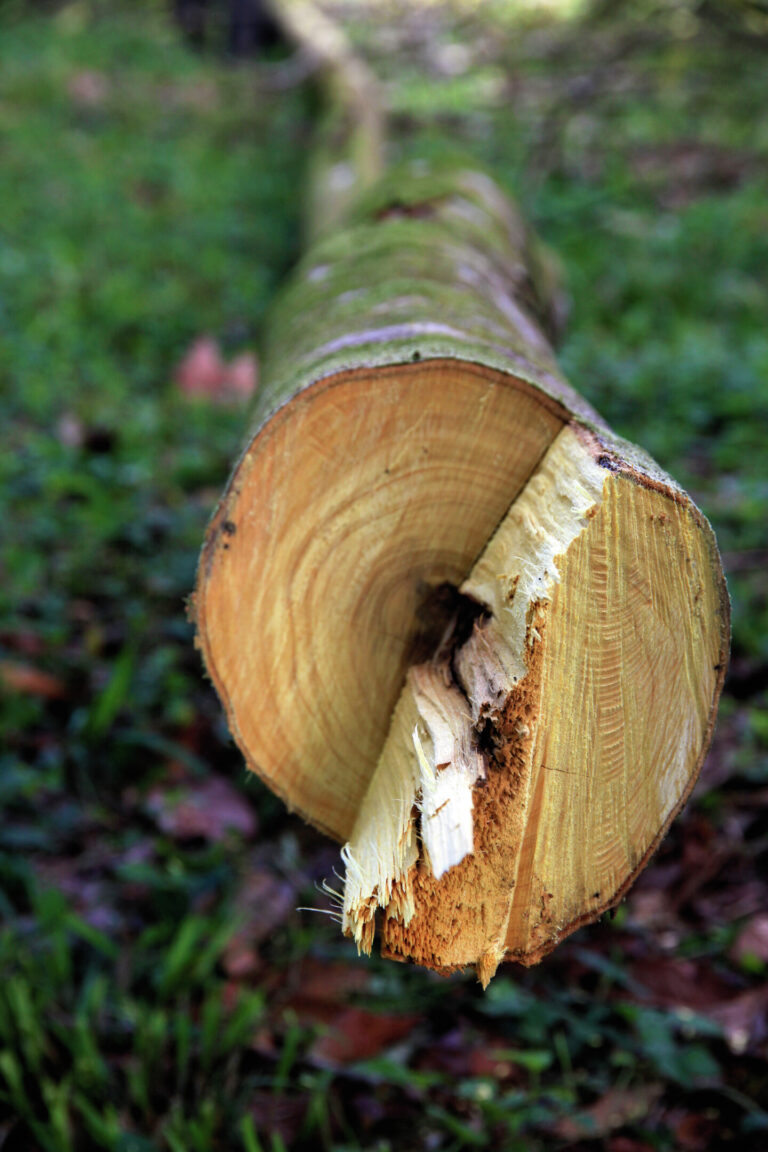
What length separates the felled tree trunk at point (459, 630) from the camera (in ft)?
3.10

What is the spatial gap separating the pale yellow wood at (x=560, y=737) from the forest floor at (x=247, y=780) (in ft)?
1.06

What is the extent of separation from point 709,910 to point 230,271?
12.8 feet

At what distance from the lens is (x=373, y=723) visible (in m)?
1.20

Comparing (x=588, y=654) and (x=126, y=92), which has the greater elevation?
(x=126, y=92)

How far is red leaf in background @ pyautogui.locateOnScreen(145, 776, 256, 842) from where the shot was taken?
203 cm

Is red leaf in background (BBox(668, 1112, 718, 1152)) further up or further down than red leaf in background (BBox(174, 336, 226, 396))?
further down

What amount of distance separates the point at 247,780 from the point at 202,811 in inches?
31.7

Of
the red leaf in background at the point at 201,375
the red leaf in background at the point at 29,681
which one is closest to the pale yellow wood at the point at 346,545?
the red leaf in background at the point at 29,681

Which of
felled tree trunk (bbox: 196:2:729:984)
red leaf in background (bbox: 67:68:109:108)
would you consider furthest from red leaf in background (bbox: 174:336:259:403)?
red leaf in background (bbox: 67:68:109:108)

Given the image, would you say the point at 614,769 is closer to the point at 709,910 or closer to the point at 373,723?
the point at 373,723

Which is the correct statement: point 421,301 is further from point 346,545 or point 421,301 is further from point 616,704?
point 616,704

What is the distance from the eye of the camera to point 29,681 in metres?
2.30

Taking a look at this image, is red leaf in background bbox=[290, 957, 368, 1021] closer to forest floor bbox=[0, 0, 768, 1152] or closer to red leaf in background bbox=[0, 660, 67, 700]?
forest floor bbox=[0, 0, 768, 1152]

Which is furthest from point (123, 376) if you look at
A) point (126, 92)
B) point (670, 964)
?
point (126, 92)
